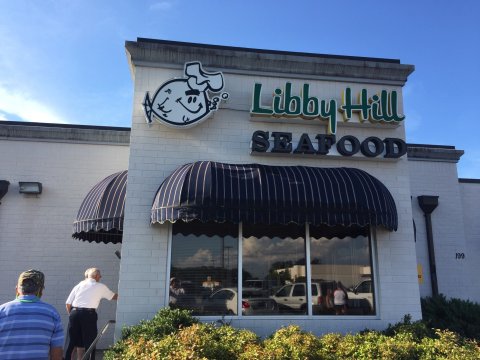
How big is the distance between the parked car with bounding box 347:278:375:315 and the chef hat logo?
178 inches

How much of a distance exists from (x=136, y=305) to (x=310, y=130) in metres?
4.57

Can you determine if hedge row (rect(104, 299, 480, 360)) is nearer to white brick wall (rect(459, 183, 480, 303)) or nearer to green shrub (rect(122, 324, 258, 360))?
green shrub (rect(122, 324, 258, 360))

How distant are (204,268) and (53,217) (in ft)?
14.4

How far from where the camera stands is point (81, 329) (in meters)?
7.47

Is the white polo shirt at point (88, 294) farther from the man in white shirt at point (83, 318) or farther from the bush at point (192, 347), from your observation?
the bush at point (192, 347)

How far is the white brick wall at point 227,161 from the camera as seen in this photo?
7625mm

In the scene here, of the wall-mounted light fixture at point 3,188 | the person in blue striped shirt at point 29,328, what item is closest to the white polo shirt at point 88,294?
the person in blue striped shirt at point 29,328

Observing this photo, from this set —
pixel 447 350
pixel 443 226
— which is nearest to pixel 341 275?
pixel 447 350

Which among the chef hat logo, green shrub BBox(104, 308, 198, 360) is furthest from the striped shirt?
the chef hat logo

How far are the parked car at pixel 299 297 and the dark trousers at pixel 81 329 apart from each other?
3120mm

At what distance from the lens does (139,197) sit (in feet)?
26.0

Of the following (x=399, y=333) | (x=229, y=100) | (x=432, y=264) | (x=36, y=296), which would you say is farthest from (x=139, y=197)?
(x=432, y=264)

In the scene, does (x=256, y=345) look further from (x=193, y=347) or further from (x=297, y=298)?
(x=297, y=298)

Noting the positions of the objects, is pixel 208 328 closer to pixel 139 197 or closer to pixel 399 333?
pixel 139 197
